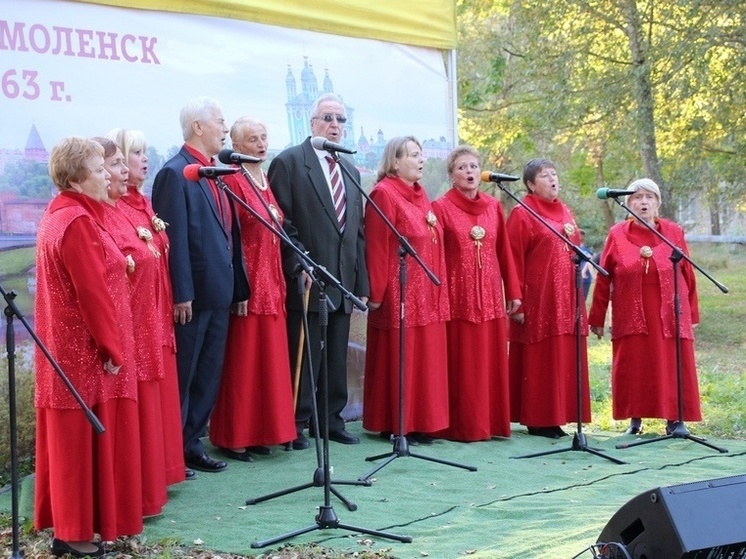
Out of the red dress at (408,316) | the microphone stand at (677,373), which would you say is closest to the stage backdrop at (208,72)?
the red dress at (408,316)

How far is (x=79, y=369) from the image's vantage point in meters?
4.65

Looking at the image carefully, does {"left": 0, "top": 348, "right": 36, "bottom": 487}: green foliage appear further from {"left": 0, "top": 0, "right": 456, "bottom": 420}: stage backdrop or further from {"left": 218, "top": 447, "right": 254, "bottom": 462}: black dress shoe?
{"left": 218, "top": 447, "right": 254, "bottom": 462}: black dress shoe

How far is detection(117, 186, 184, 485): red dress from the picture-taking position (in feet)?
17.4

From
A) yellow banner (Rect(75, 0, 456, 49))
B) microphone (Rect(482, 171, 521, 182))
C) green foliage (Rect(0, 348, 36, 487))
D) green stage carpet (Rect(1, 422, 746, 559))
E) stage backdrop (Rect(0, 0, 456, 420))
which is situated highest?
A: yellow banner (Rect(75, 0, 456, 49))

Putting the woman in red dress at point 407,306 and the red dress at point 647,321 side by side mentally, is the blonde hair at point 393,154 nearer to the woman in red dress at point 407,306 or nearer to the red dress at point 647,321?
the woman in red dress at point 407,306

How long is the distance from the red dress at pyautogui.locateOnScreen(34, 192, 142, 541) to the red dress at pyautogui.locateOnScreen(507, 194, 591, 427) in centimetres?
360

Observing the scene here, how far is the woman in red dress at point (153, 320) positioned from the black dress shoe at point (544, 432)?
2.97m

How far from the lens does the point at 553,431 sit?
775cm

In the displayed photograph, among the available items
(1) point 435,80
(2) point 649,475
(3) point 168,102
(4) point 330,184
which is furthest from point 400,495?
(1) point 435,80

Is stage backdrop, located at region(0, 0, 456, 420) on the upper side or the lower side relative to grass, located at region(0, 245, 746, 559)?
upper

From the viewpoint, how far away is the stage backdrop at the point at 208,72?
617 cm

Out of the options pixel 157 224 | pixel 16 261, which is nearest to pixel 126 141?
pixel 157 224

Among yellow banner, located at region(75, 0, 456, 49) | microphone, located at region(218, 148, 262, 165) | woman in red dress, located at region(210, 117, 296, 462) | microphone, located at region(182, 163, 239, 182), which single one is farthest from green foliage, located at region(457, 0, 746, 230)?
microphone, located at region(182, 163, 239, 182)

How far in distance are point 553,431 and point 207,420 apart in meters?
2.74
